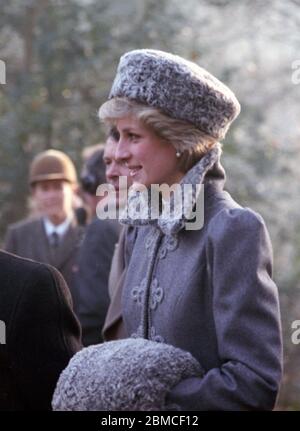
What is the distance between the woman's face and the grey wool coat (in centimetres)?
7

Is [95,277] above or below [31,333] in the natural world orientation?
below

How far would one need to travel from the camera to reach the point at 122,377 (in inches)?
101

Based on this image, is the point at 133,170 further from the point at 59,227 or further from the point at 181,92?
the point at 59,227

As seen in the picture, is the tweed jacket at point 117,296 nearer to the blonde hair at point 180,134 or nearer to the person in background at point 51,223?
the blonde hair at point 180,134

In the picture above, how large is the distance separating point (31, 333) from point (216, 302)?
51 centimetres

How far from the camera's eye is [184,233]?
287 centimetres

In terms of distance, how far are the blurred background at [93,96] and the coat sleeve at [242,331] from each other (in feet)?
18.9

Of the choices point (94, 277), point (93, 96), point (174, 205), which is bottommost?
point (94, 277)

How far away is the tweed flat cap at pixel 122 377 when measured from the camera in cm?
257

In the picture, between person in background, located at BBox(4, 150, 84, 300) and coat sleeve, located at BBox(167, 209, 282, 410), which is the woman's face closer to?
coat sleeve, located at BBox(167, 209, 282, 410)

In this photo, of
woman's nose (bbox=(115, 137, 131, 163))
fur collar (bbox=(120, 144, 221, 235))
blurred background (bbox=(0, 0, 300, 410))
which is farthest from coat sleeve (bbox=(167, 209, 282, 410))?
blurred background (bbox=(0, 0, 300, 410))

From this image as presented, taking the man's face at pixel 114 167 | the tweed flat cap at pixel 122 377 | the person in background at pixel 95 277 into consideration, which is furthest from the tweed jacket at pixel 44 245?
the tweed flat cap at pixel 122 377

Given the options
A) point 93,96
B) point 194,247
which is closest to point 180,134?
point 194,247

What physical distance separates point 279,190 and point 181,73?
6761 millimetres
